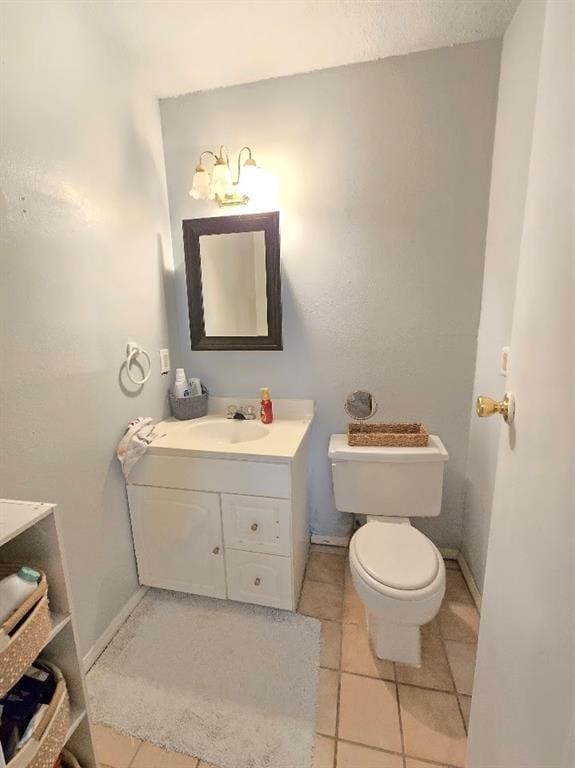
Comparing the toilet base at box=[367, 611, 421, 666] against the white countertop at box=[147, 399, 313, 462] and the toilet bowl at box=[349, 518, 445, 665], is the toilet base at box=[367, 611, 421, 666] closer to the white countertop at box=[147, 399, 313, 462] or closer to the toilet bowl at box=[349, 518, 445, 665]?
the toilet bowl at box=[349, 518, 445, 665]

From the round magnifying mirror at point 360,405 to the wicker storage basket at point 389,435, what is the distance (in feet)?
0.36

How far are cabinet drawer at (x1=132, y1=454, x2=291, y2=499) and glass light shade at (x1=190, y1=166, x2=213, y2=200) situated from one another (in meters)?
1.17

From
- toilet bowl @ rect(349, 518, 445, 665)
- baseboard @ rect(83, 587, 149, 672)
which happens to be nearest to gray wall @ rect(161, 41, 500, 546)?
toilet bowl @ rect(349, 518, 445, 665)

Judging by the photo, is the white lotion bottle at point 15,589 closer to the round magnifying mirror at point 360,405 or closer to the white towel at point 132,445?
the white towel at point 132,445

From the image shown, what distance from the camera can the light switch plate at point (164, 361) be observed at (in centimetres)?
177

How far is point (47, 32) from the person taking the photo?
1104 millimetres

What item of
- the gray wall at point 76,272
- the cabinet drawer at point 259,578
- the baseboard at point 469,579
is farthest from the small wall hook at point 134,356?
the baseboard at point 469,579

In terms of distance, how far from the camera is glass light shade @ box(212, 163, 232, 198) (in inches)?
61.3

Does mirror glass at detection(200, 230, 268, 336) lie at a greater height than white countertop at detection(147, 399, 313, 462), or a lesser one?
greater

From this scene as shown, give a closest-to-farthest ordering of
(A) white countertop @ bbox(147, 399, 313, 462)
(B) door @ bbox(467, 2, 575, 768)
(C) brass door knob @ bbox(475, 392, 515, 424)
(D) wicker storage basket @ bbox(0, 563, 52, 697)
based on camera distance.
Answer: (B) door @ bbox(467, 2, 575, 768) < (D) wicker storage basket @ bbox(0, 563, 52, 697) < (C) brass door knob @ bbox(475, 392, 515, 424) < (A) white countertop @ bbox(147, 399, 313, 462)

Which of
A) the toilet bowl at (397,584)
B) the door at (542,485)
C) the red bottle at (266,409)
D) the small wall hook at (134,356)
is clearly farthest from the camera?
the red bottle at (266,409)

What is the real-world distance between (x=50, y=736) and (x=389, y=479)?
1.28 meters

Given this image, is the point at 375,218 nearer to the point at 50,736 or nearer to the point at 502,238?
the point at 502,238

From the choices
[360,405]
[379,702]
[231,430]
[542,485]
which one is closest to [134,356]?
[231,430]
